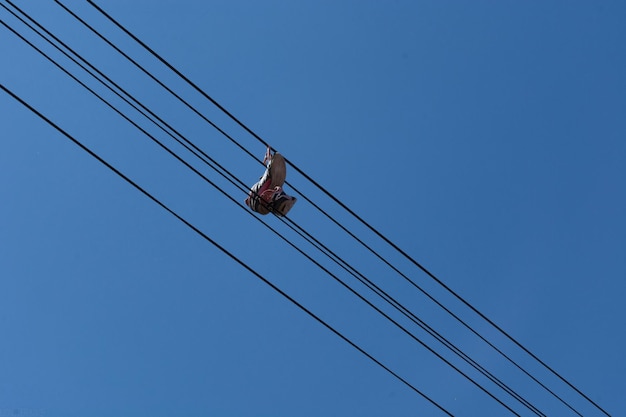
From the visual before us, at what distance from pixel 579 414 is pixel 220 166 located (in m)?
5.03

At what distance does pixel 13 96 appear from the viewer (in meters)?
7.00

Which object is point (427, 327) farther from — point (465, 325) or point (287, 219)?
point (287, 219)

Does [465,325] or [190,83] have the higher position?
[190,83]

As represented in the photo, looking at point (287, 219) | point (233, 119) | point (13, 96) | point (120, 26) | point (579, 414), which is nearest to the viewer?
point (13, 96)

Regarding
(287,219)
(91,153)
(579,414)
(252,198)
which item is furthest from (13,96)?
(579,414)

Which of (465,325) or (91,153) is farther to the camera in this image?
(465,325)

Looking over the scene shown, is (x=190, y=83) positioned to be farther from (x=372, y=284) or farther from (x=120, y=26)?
(x=372, y=284)

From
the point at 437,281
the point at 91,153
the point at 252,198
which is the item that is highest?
the point at 252,198

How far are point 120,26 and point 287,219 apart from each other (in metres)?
2.56

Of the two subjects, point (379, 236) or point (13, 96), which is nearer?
point (13, 96)

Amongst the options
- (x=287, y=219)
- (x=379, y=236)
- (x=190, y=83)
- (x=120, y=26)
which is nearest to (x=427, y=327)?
(x=379, y=236)

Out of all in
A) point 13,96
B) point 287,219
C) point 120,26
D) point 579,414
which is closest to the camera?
point 13,96

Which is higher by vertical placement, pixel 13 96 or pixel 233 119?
pixel 233 119

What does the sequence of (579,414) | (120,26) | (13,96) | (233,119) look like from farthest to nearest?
1. (579,414)
2. (233,119)
3. (120,26)
4. (13,96)
